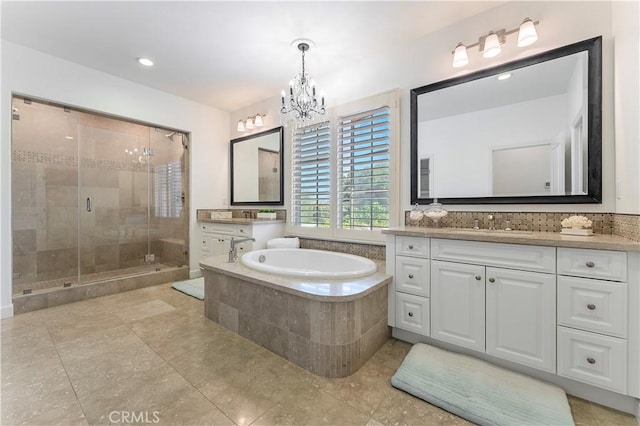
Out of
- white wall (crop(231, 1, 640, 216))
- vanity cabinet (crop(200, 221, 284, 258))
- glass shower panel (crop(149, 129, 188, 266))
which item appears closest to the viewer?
white wall (crop(231, 1, 640, 216))

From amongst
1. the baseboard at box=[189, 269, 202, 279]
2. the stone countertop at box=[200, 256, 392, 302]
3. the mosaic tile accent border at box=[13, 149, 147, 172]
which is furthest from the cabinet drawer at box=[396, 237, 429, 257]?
the mosaic tile accent border at box=[13, 149, 147, 172]

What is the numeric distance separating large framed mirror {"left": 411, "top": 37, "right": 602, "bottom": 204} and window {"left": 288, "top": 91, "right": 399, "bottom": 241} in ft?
0.90

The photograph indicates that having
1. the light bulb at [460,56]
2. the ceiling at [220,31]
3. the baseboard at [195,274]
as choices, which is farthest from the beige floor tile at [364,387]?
the baseboard at [195,274]

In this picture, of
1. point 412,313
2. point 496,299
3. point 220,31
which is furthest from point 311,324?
point 220,31

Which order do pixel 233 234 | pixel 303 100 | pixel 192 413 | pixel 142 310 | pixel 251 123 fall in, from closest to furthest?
pixel 192 413, pixel 303 100, pixel 142 310, pixel 233 234, pixel 251 123

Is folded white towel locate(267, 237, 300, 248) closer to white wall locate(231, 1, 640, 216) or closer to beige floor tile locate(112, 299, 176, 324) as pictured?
beige floor tile locate(112, 299, 176, 324)

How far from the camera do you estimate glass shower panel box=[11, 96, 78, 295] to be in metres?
2.77

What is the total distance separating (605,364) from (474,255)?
79 centimetres

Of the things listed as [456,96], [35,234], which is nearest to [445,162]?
[456,96]

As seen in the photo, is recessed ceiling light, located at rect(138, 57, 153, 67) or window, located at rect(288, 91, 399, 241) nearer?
window, located at rect(288, 91, 399, 241)

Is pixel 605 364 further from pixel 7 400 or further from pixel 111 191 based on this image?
pixel 111 191

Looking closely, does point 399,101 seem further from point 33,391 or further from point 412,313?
point 33,391

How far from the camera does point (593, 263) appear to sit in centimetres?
139

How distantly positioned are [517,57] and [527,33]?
20cm
